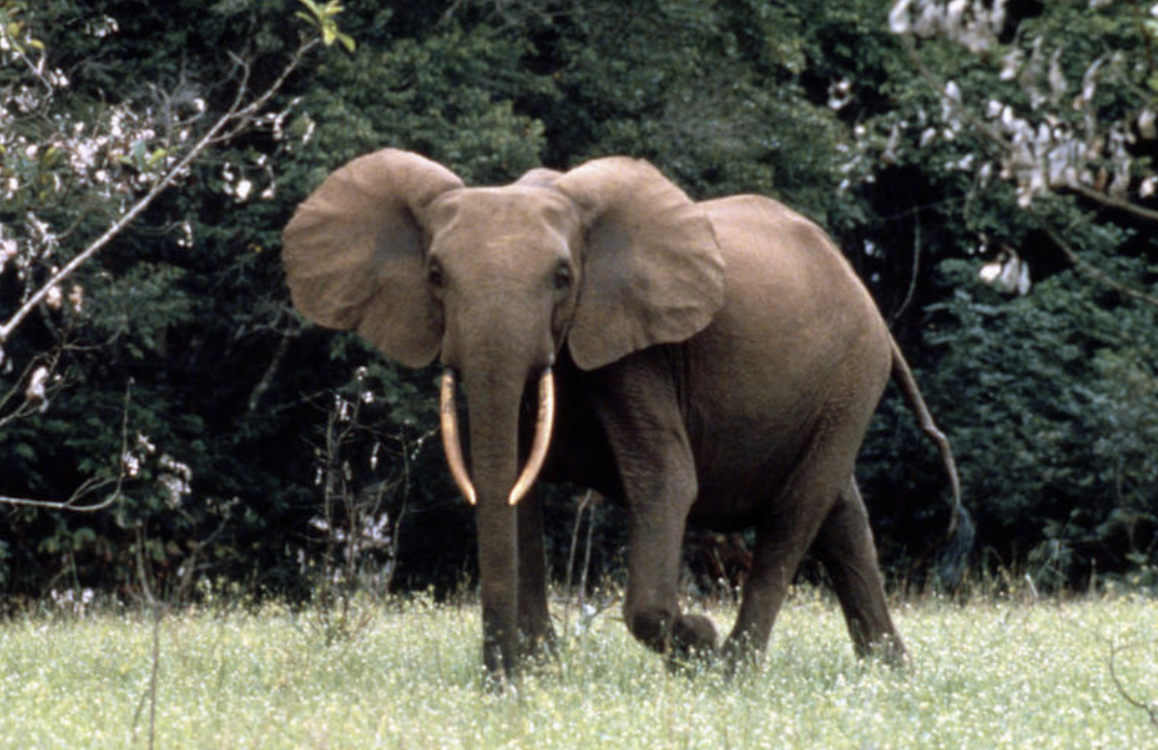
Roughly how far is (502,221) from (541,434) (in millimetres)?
915

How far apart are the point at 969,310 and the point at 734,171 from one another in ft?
15.5

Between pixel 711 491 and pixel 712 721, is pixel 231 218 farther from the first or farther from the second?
pixel 712 721

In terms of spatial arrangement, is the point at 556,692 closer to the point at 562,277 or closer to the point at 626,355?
the point at 626,355

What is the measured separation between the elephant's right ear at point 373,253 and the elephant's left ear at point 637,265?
0.64m

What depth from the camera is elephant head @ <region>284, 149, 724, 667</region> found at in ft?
30.0

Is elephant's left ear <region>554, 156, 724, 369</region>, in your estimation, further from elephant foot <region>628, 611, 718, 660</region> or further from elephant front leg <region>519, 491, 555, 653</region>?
elephant foot <region>628, 611, 718, 660</region>

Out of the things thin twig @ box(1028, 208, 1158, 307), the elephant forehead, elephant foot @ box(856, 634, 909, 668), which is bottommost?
elephant foot @ box(856, 634, 909, 668)

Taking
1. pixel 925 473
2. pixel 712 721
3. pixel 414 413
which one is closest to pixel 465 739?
pixel 712 721

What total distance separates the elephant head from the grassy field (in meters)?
0.75

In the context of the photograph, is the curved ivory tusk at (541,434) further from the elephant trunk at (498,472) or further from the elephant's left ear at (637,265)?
the elephant's left ear at (637,265)

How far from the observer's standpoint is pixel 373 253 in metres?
10.1

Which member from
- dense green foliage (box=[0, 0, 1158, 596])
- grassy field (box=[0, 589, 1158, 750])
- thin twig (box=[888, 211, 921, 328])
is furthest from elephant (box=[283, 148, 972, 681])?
thin twig (box=[888, 211, 921, 328])

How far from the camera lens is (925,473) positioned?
27.6m

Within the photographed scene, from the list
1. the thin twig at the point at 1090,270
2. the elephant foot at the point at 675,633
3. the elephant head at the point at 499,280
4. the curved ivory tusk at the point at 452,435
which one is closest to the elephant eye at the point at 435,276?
the elephant head at the point at 499,280
